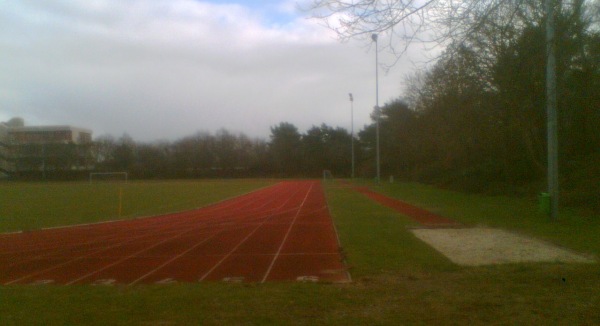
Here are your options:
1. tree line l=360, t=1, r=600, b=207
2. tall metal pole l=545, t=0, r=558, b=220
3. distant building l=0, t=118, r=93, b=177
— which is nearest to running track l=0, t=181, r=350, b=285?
tree line l=360, t=1, r=600, b=207

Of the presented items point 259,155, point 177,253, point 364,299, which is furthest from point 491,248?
point 259,155

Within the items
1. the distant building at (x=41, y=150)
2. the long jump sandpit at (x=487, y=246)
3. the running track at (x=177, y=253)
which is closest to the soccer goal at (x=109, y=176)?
the distant building at (x=41, y=150)

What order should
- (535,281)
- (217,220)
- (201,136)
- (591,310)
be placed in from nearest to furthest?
(591,310) → (535,281) → (217,220) → (201,136)

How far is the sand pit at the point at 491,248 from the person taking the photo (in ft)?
41.3

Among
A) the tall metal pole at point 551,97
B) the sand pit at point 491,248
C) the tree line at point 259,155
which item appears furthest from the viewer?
the tree line at point 259,155

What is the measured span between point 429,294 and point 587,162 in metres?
30.1

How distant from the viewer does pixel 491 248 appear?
48.2ft

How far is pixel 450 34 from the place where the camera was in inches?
439

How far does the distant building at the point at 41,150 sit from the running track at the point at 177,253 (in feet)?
180

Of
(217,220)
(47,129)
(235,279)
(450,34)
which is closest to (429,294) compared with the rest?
(235,279)

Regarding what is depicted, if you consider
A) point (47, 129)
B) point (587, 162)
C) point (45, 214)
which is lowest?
point (45, 214)

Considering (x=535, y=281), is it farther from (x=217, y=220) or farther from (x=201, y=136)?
(x=201, y=136)

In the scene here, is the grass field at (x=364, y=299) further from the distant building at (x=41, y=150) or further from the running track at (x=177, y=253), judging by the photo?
the distant building at (x=41, y=150)

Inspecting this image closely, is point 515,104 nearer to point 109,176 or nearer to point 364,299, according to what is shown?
point 364,299
